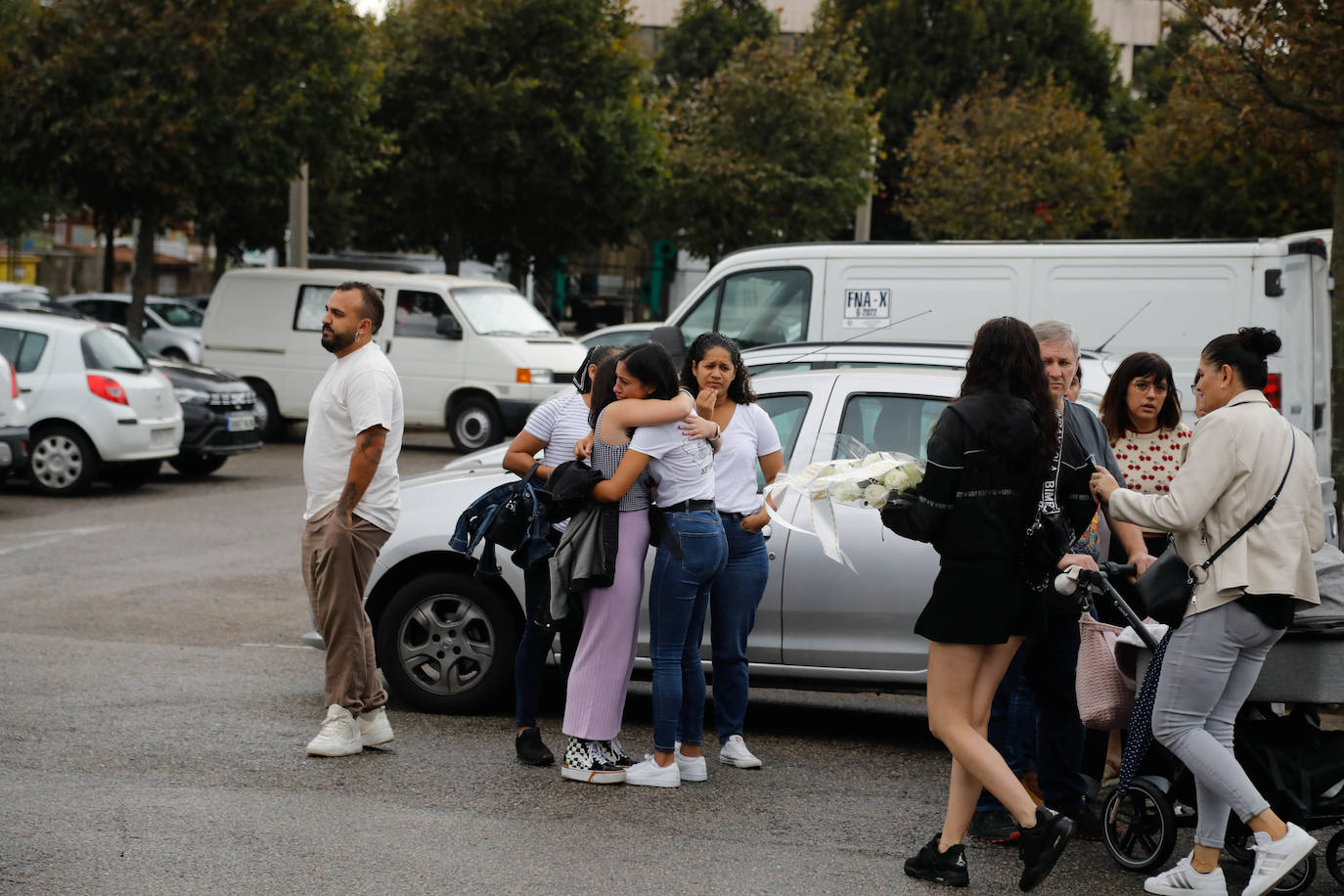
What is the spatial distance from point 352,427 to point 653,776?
5.63ft

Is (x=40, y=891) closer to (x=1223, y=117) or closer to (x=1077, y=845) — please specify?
(x=1077, y=845)

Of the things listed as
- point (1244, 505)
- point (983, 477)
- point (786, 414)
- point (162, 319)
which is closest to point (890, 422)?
point (786, 414)

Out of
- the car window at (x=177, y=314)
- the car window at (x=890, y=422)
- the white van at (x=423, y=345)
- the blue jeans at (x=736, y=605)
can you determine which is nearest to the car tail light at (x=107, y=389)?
the white van at (x=423, y=345)

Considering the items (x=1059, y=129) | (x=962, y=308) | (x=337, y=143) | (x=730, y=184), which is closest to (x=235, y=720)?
(x=962, y=308)

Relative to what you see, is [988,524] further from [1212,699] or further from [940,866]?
[940,866]

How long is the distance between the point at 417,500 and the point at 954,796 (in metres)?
3.01

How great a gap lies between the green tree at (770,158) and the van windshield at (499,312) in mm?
13437

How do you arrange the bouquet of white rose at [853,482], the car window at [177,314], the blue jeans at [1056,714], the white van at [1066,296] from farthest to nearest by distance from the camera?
the car window at [177,314] < the white van at [1066,296] < the blue jeans at [1056,714] < the bouquet of white rose at [853,482]

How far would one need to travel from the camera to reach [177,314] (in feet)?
104

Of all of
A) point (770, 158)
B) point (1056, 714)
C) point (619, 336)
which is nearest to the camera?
point (1056, 714)

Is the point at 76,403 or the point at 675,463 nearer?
the point at 675,463

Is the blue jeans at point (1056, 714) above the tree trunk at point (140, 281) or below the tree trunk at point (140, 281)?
below

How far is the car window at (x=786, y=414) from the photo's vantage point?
7.00m

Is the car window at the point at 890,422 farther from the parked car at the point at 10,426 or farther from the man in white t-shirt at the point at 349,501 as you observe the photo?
the parked car at the point at 10,426
